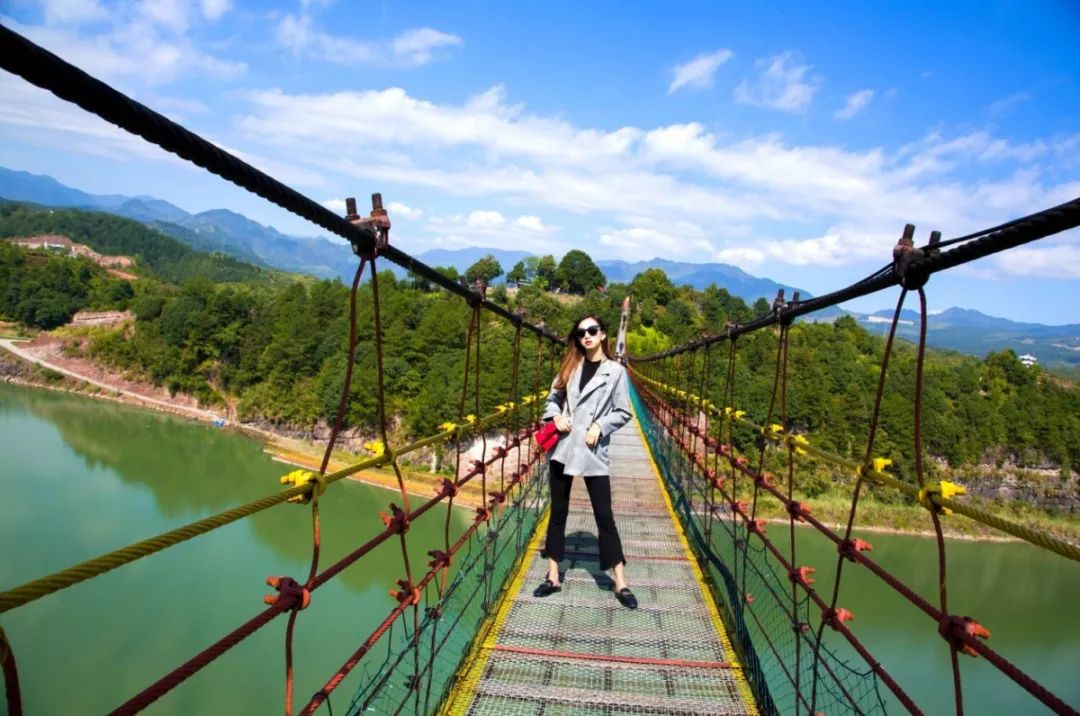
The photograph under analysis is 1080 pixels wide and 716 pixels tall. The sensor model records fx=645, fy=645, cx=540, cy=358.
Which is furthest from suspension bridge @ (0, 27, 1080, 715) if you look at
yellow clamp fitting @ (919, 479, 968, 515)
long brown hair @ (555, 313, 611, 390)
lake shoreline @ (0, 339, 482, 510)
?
lake shoreline @ (0, 339, 482, 510)

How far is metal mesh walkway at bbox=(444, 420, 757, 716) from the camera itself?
173cm

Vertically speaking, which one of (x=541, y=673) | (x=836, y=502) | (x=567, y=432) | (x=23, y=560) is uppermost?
(x=567, y=432)

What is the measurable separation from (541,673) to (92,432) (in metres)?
30.3

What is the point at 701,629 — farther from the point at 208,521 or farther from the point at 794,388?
the point at 794,388

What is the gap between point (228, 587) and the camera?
1355 centimetres

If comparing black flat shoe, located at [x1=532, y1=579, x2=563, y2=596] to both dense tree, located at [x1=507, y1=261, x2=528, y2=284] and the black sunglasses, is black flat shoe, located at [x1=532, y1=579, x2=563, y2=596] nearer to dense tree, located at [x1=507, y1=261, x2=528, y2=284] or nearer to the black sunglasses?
the black sunglasses

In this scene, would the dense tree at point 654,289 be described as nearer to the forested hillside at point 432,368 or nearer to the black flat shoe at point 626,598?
the forested hillside at point 432,368

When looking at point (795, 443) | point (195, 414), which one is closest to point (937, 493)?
point (795, 443)

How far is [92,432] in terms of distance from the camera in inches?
1027

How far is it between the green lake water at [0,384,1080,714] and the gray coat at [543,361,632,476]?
31.0ft

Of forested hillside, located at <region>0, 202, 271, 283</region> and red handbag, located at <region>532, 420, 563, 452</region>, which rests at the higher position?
forested hillside, located at <region>0, 202, 271, 283</region>

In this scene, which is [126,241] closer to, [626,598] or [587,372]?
[587,372]

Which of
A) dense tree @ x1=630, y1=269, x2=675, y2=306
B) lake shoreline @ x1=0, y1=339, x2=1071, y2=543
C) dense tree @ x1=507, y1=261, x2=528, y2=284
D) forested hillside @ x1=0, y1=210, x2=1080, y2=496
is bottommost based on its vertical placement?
lake shoreline @ x1=0, y1=339, x2=1071, y2=543

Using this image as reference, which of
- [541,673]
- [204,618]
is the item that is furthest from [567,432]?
[204,618]
